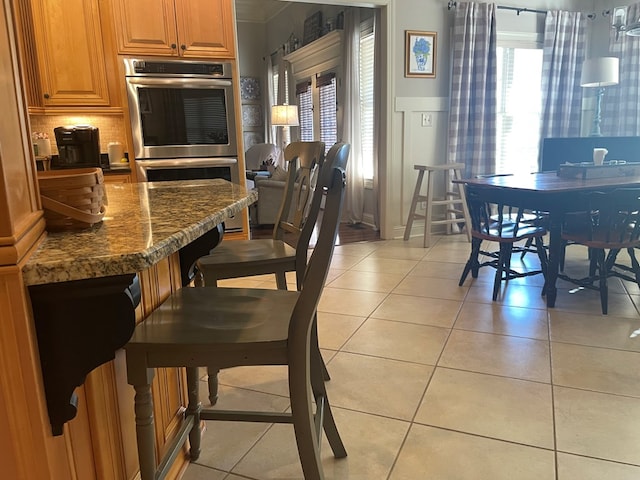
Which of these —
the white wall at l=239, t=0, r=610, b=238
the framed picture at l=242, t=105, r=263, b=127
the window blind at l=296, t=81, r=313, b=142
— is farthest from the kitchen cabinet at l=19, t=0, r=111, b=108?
the framed picture at l=242, t=105, r=263, b=127

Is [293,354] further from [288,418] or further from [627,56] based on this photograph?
[627,56]

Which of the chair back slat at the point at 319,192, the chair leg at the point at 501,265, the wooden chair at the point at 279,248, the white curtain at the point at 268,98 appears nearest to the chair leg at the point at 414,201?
the chair leg at the point at 501,265

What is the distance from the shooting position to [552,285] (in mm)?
2908

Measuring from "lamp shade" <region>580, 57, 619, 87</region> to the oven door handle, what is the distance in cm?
325

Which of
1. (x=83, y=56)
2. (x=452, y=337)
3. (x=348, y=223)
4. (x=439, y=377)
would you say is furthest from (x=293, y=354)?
(x=348, y=223)

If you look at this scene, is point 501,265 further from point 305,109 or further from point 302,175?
point 305,109

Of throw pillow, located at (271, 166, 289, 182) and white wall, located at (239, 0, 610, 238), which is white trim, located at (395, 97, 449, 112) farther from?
throw pillow, located at (271, 166, 289, 182)

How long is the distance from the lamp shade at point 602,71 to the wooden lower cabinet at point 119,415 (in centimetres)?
434

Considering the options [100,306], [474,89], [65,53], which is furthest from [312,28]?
[100,306]

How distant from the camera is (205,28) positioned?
11.7 ft

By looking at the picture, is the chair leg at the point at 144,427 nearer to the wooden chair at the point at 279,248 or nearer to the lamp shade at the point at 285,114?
the wooden chair at the point at 279,248

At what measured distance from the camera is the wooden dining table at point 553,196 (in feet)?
9.09

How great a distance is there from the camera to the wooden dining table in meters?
2.77

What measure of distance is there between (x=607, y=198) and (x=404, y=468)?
6.67 feet
